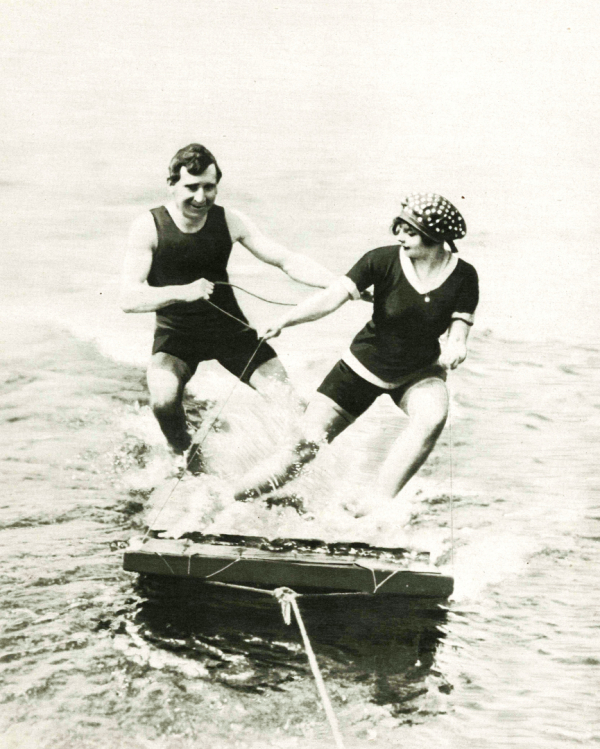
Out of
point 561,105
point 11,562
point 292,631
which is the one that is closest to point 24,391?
point 11,562

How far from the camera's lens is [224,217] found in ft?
11.9

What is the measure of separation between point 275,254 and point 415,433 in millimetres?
843

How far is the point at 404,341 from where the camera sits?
3502 mm

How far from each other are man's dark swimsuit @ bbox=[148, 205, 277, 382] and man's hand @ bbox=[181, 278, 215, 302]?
18 millimetres

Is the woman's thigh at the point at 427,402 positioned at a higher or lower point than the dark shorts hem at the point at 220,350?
lower

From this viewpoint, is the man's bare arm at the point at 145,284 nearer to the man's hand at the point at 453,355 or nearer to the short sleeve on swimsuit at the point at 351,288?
the short sleeve on swimsuit at the point at 351,288

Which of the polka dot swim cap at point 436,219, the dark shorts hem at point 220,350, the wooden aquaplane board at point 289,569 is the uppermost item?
the polka dot swim cap at point 436,219

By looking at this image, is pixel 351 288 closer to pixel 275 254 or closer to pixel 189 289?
pixel 275 254

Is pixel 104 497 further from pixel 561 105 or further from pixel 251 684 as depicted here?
pixel 561 105

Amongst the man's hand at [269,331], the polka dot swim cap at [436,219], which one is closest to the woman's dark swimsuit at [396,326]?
the polka dot swim cap at [436,219]

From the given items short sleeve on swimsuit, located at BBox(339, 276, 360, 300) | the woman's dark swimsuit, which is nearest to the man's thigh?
the woman's dark swimsuit

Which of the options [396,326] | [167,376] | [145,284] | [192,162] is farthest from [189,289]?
[396,326]

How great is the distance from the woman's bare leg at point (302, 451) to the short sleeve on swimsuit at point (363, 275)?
16.6 inches

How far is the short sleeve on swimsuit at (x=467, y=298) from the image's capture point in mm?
3498
